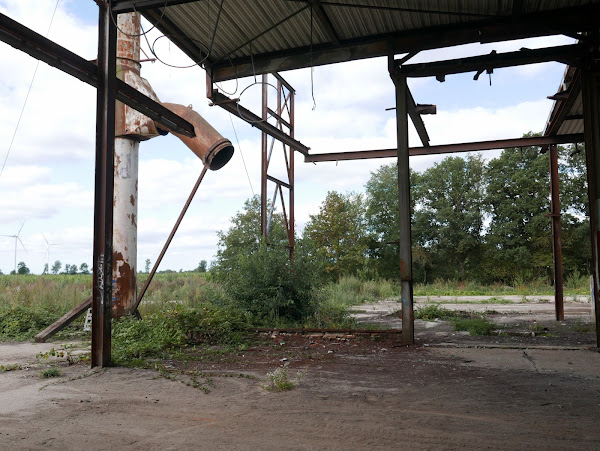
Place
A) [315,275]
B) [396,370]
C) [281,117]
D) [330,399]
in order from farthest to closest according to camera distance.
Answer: [281,117], [315,275], [396,370], [330,399]

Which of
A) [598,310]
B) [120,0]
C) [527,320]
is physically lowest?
[527,320]

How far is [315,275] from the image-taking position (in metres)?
11.7

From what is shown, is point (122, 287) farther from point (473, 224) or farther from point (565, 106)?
point (473, 224)

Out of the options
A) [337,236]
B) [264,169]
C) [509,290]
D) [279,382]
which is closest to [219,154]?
[264,169]

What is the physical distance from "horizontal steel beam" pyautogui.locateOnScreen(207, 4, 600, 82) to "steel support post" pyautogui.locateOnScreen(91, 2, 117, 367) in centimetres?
219

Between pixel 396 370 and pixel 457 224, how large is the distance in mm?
35713

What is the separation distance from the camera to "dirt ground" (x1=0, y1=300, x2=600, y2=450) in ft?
12.6

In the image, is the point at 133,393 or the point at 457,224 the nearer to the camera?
the point at 133,393

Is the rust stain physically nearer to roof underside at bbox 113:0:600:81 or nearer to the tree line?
roof underside at bbox 113:0:600:81

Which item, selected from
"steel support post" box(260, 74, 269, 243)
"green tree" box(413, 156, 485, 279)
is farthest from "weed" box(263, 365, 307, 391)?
"green tree" box(413, 156, 485, 279)

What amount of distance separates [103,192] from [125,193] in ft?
15.2

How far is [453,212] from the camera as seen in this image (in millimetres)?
40938

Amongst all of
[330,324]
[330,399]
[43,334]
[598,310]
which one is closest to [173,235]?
[43,334]

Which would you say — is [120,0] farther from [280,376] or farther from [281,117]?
[281,117]
